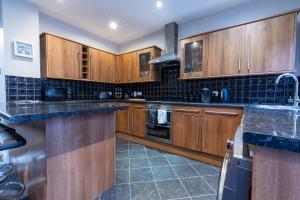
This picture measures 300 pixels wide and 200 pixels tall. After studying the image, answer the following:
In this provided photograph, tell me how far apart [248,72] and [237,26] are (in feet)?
2.43

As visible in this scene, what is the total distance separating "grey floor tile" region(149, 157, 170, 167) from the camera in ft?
7.71

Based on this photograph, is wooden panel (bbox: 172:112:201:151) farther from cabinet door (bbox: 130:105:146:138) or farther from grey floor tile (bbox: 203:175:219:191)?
cabinet door (bbox: 130:105:146:138)

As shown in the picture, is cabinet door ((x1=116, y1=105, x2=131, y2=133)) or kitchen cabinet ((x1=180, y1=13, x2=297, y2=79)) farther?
cabinet door ((x1=116, y1=105, x2=131, y2=133))

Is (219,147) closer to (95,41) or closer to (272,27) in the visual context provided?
(272,27)

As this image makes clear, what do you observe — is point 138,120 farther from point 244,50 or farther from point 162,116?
point 244,50

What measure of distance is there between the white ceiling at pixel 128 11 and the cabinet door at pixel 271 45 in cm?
73

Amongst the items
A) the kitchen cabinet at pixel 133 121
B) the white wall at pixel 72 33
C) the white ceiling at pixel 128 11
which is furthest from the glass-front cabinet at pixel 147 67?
the white wall at pixel 72 33

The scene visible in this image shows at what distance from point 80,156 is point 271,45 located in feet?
8.86

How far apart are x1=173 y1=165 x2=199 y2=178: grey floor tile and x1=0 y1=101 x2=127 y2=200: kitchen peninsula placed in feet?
3.48

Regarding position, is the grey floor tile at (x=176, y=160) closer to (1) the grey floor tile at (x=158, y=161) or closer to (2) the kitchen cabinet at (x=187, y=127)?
(1) the grey floor tile at (x=158, y=161)

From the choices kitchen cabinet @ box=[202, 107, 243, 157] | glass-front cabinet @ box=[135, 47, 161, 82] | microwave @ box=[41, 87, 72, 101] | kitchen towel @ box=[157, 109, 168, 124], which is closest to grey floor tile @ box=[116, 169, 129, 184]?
kitchen towel @ box=[157, 109, 168, 124]

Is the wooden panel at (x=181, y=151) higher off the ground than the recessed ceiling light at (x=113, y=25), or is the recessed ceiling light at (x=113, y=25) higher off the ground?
the recessed ceiling light at (x=113, y=25)

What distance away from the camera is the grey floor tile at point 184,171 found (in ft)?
6.70

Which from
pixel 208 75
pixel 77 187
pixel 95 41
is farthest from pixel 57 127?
pixel 95 41
